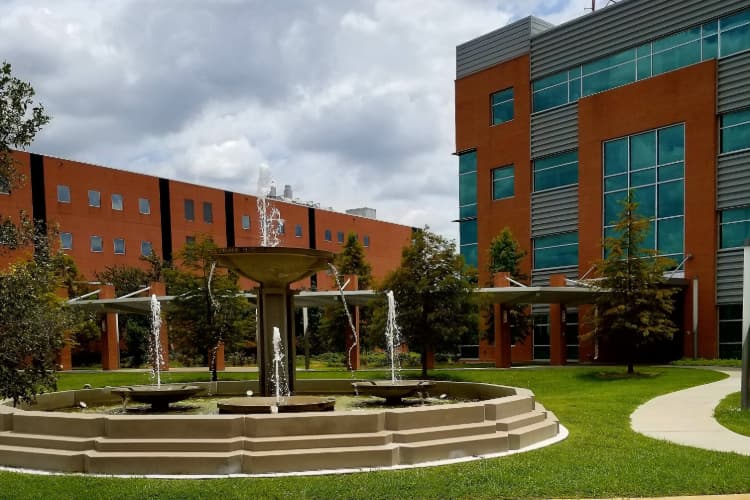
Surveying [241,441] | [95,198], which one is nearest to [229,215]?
[95,198]

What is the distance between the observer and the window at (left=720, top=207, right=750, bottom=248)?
103ft

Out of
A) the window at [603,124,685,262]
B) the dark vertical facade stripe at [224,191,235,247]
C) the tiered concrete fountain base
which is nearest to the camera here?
the tiered concrete fountain base

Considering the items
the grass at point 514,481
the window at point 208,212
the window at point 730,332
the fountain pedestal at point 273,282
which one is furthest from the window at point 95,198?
the grass at point 514,481

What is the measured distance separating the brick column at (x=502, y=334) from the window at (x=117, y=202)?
28459 millimetres

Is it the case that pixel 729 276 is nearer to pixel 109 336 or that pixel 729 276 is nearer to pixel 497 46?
pixel 497 46

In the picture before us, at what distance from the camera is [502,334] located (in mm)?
33312

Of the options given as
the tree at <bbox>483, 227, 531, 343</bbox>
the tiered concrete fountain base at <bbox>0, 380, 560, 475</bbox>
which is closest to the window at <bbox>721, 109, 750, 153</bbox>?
the tree at <bbox>483, 227, 531, 343</bbox>

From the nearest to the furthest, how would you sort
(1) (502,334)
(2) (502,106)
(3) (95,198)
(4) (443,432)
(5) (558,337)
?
(4) (443,432), (1) (502,334), (5) (558,337), (2) (502,106), (3) (95,198)

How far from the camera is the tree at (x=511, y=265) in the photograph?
125 feet

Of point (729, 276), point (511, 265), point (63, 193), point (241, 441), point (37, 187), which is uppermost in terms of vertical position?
point (37, 187)

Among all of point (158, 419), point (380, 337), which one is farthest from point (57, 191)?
point (158, 419)

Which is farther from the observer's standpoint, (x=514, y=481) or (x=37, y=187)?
(x=37, y=187)

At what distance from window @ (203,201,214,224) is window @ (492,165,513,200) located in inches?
928

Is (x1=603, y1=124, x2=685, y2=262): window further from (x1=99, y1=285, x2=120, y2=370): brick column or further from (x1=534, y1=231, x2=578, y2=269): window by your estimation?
(x1=99, y1=285, x2=120, y2=370): brick column
